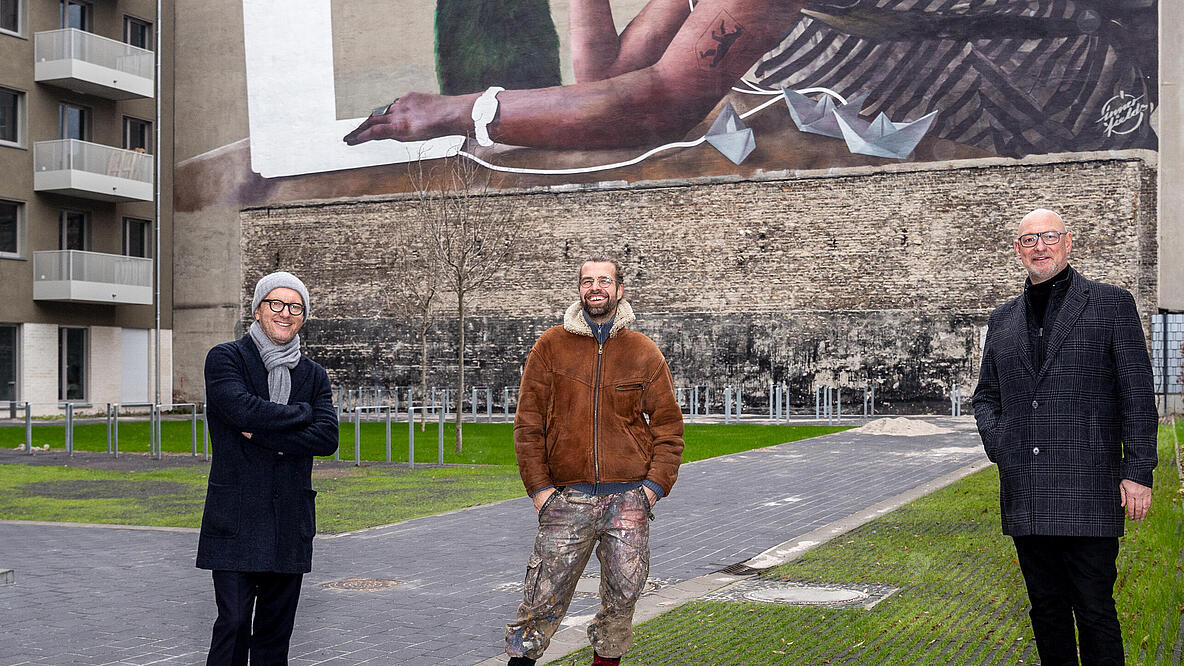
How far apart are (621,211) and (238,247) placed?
13.0m

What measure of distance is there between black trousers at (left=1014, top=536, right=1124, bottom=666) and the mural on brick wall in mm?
28182

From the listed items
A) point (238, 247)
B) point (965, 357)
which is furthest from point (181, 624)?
point (238, 247)

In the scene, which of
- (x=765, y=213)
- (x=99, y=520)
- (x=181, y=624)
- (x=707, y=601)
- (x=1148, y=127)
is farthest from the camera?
(x=765, y=213)

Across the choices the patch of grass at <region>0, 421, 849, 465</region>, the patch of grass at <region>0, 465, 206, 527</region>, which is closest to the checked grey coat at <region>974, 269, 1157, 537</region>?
the patch of grass at <region>0, 465, 206, 527</region>

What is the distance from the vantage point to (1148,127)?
29.9 meters

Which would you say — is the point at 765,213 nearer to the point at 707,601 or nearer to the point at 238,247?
the point at 238,247

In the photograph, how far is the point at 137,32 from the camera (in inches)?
1405

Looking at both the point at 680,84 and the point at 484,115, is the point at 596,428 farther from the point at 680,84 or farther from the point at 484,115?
the point at 484,115

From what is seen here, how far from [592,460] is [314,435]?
3.43 feet

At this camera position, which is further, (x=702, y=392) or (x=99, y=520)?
(x=702, y=392)

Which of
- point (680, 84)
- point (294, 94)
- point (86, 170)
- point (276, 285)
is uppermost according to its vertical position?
point (294, 94)

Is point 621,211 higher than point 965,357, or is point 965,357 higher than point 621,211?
point 621,211

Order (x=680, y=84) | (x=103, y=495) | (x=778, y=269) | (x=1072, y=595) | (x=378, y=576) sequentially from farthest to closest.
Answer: (x=680, y=84)
(x=778, y=269)
(x=103, y=495)
(x=378, y=576)
(x=1072, y=595)
